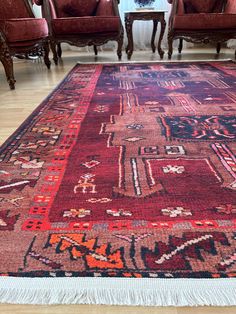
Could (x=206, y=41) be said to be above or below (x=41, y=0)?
below

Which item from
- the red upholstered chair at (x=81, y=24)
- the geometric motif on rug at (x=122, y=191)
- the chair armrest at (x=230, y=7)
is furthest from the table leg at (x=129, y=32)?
the geometric motif on rug at (x=122, y=191)

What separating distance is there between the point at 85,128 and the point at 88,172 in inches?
19.4

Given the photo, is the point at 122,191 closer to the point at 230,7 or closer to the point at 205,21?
the point at 205,21

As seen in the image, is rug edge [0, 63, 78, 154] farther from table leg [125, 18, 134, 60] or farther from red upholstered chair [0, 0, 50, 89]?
table leg [125, 18, 134, 60]

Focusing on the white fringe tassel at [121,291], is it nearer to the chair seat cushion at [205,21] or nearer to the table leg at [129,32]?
the chair seat cushion at [205,21]

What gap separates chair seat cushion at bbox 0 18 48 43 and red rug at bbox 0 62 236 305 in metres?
0.94

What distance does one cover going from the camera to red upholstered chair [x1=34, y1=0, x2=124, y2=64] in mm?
3268

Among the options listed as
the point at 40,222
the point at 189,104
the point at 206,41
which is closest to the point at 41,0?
the point at 206,41

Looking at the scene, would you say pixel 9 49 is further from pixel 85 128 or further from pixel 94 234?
pixel 94 234

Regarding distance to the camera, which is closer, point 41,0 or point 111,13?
point 41,0

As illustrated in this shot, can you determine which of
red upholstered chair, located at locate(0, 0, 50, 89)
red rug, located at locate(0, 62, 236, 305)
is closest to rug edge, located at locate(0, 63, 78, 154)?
red rug, located at locate(0, 62, 236, 305)

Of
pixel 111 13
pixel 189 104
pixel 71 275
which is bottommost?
pixel 189 104

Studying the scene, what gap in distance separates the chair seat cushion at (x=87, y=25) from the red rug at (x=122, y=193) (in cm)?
159

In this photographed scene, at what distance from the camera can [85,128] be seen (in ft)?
5.31
